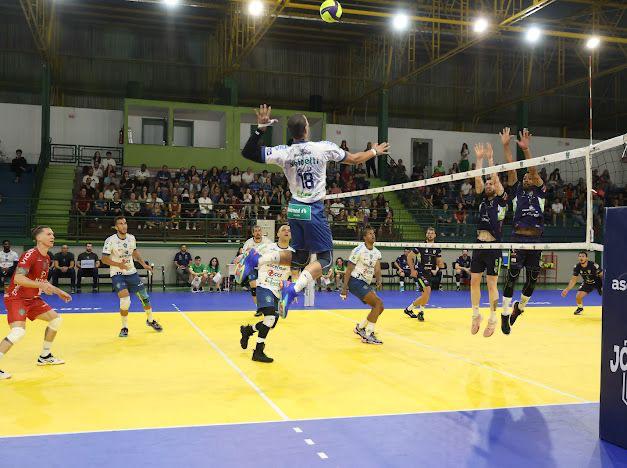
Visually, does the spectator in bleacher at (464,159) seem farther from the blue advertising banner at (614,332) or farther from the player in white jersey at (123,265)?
the blue advertising banner at (614,332)

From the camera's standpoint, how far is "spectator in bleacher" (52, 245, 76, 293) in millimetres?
18812


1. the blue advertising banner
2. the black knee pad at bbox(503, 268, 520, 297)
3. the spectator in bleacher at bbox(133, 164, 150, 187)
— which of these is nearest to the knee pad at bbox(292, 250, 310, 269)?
the blue advertising banner

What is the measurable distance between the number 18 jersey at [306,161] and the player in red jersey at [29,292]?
3.17 meters

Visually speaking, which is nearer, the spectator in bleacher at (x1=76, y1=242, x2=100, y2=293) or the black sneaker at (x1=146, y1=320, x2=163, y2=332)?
the black sneaker at (x1=146, y1=320, x2=163, y2=332)

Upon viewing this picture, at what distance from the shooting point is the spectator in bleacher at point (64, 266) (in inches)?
741

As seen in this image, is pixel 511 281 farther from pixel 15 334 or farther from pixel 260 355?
pixel 15 334

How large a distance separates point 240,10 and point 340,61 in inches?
419

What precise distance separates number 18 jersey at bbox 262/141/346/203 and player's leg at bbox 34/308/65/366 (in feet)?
12.5

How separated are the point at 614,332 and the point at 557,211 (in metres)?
22.8

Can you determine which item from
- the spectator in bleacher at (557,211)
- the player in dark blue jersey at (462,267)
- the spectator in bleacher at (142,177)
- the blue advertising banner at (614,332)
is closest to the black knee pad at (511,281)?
the blue advertising banner at (614,332)

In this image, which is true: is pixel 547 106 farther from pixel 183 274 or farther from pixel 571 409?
pixel 571 409

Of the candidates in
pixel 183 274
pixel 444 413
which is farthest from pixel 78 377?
pixel 183 274

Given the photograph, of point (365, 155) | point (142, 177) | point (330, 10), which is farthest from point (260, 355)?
point (142, 177)

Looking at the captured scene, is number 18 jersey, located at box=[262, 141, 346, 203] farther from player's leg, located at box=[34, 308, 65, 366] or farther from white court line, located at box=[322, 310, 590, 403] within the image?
player's leg, located at box=[34, 308, 65, 366]
